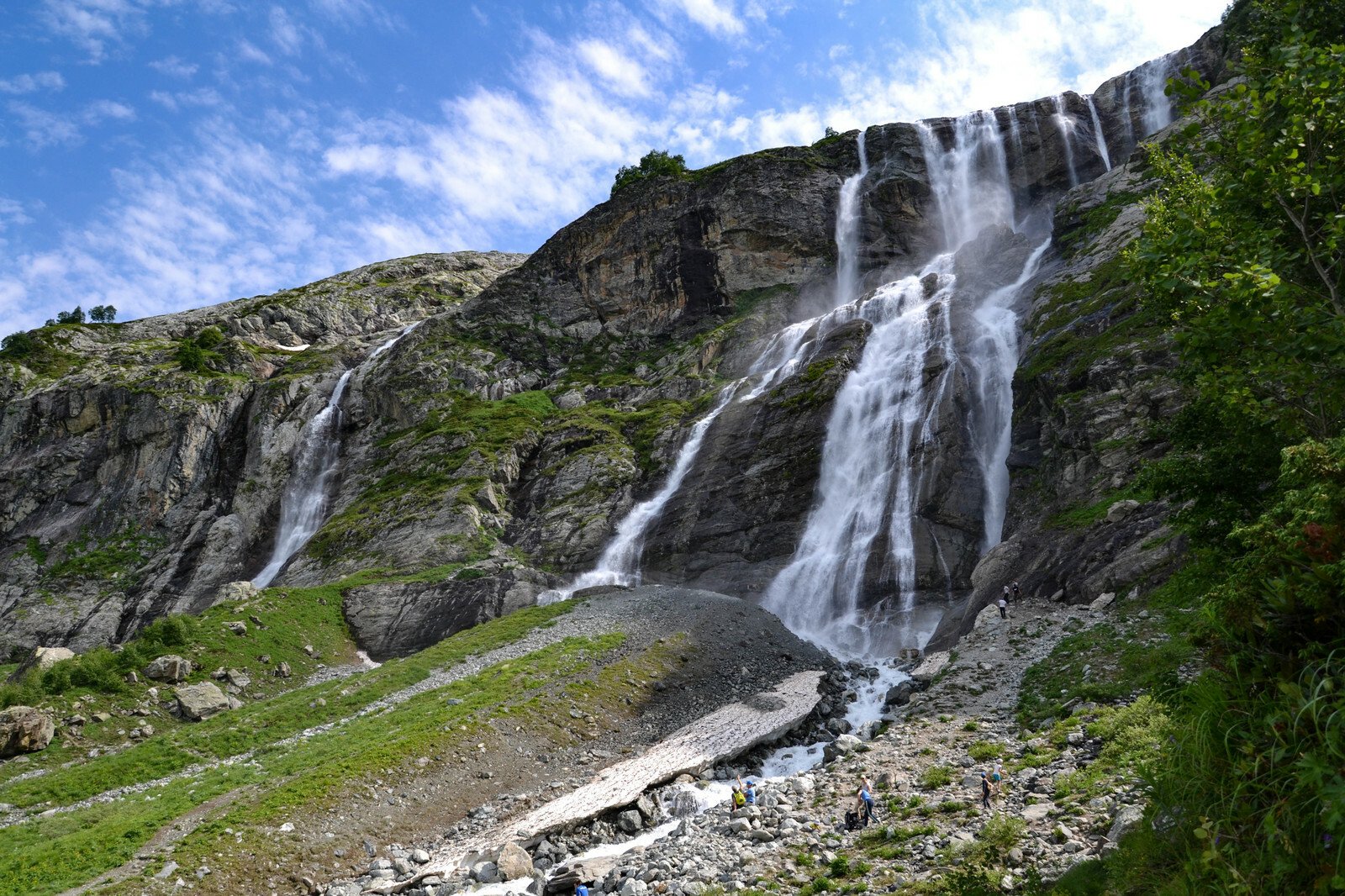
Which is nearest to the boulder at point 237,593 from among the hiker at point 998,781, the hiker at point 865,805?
the hiker at point 865,805

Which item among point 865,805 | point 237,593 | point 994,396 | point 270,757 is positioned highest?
point 994,396

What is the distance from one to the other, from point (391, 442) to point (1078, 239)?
62.1 metres

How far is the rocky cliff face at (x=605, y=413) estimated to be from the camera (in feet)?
134

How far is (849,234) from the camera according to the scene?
89.4 meters

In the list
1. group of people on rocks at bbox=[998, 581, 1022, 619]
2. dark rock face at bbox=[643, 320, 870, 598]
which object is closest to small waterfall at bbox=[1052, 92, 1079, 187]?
dark rock face at bbox=[643, 320, 870, 598]

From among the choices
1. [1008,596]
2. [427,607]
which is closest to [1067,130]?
[1008,596]

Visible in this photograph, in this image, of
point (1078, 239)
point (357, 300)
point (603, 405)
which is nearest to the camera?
point (1078, 239)

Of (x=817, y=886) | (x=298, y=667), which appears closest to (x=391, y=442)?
(x=298, y=667)

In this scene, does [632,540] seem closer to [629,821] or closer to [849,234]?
[629,821]

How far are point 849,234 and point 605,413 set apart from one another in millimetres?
39349

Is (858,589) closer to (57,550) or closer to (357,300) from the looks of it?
(57,550)

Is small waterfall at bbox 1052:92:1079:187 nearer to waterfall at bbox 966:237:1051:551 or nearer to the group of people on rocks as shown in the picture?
waterfall at bbox 966:237:1051:551

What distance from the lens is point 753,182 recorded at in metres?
93.1

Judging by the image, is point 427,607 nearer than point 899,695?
No
